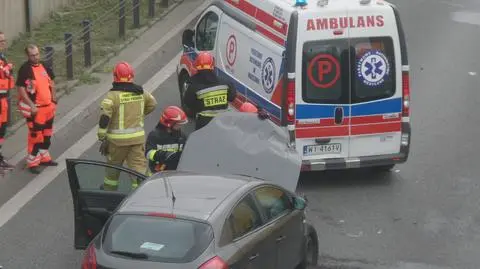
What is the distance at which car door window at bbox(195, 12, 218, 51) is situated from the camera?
14.6 m

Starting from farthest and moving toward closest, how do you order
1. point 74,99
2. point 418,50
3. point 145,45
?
point 418,50 → point 145,45 → point 74,99

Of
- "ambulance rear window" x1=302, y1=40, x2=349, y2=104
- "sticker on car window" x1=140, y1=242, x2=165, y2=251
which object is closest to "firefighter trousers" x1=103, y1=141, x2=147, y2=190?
"ambulance rear window" x1=302, y1=40, x2=349, y2=104

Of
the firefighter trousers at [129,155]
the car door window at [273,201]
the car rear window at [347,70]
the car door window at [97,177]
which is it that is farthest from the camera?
the car rear window at [347,70]

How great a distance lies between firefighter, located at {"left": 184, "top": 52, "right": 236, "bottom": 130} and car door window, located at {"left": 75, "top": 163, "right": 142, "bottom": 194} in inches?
89.8

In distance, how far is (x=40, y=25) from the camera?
19.6m

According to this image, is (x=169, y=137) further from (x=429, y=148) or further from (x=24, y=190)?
(x=429, y=148)

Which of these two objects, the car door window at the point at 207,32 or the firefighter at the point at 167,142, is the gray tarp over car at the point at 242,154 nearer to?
the firefighter at the point at 167,142

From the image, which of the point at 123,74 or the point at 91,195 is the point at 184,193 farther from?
the point at 123,74

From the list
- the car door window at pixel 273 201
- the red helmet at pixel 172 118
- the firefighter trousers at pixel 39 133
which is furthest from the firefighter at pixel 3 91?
the car door window at pixel 273 201

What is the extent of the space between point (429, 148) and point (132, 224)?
7.34 metres

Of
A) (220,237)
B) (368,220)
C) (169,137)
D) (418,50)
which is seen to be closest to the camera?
(220,237)

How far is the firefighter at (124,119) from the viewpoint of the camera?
11.0 metres

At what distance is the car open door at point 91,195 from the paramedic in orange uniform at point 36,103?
3.23m

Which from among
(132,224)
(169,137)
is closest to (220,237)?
(132,224)
